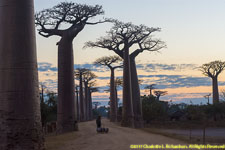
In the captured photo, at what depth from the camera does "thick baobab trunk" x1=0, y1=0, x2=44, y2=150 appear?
9.84 metres

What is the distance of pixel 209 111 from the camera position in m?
41.2

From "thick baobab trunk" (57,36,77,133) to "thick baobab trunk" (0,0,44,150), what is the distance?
813cm

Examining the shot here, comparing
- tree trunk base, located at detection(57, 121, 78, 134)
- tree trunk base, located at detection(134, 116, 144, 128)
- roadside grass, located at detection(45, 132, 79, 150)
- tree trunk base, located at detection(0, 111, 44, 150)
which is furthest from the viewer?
tree trunk base, located at detection(134, 116, 144, 128)

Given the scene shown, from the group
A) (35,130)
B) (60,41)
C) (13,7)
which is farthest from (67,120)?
(13,7)

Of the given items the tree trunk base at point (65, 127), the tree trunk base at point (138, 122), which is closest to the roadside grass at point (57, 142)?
the tree trunk base at point (65, 127)

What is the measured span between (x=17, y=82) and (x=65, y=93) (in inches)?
343

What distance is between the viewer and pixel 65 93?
18547 mm

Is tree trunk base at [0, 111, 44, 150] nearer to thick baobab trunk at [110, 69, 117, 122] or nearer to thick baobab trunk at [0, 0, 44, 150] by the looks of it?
thick baobab trunk at [0, 0, 44, 150]

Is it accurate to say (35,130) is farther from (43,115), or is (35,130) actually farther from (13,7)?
(43,115)

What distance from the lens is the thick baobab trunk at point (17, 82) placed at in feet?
32.3

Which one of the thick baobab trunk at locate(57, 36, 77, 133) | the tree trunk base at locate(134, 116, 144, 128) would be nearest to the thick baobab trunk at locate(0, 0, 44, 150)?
the thick baobab trunk at locate(57, 36, 77, 133)

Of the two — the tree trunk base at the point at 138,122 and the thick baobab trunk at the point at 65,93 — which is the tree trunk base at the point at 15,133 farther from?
the tree trunk base at the point at 138,122

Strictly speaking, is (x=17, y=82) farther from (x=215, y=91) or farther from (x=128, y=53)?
(x=215, y=91)

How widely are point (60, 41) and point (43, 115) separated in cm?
1027
